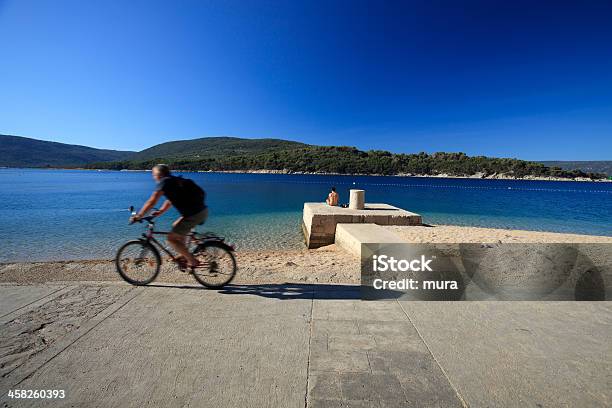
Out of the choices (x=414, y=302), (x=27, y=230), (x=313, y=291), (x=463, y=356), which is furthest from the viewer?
(x=27, y=230)

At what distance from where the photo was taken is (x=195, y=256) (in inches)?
187

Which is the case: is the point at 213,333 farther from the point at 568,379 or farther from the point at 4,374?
the point at 568,379

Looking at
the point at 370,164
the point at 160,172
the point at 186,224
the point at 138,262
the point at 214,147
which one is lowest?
the point at 138,262

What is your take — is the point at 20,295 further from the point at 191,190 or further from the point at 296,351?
the point at 296,351

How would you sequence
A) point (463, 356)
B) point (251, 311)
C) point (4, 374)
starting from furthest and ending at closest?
point (251, 311) < point (463, 356) < point (4, 374)

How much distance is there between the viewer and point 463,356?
2.89 m

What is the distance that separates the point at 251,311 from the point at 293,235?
1098cm

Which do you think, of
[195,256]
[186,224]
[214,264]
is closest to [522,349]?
[214,264]

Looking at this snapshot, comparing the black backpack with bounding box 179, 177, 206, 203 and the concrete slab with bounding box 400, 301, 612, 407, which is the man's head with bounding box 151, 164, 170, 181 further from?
the concrete slab with bounding box 400, 301, 612, 407

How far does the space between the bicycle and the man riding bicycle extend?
0.14 meters

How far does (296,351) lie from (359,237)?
5.76m

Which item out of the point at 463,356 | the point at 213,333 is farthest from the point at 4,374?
the point at 463,356

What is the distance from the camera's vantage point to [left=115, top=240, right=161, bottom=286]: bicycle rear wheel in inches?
191

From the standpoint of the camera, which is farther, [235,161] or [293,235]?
[235,161]
